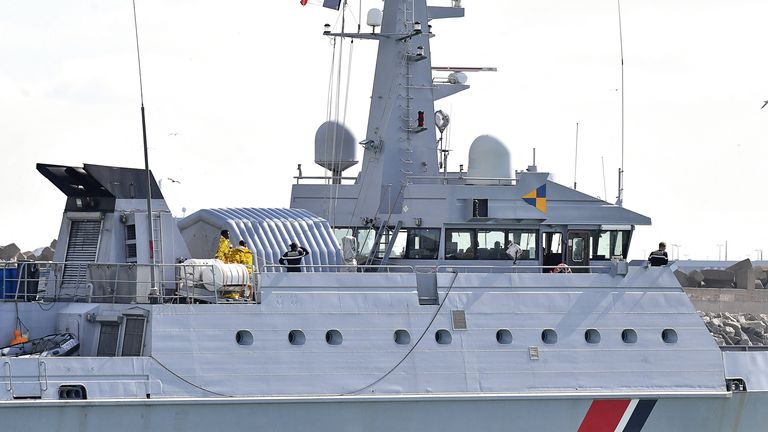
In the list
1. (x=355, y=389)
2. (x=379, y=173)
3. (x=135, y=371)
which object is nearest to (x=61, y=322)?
(x=135, y=371)

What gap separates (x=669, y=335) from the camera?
21.2m

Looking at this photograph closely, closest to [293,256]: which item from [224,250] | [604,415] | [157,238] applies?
[224,250]

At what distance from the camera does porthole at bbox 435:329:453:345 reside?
66.1 ft

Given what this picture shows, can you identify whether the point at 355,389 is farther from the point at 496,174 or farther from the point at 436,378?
the point at 496,174

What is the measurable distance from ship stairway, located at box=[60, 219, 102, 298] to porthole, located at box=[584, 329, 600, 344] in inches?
318

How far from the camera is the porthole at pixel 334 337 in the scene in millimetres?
19719

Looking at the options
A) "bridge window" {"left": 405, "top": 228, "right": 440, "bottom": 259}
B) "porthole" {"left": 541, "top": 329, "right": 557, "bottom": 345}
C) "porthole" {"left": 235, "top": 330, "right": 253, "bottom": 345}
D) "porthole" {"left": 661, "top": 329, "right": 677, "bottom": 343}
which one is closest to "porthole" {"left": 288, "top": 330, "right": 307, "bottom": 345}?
"porthole" {"left": 235, "top": 330, "right": 253, "bottom": 345}

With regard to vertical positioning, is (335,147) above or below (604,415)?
above

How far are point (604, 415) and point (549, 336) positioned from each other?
1.52 metres

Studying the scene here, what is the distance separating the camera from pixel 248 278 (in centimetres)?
1992

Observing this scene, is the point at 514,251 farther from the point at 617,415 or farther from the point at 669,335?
the point at 617,415

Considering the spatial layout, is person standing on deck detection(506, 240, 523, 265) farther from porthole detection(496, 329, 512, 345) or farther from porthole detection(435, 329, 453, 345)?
porthole detection(435, 329, 453, 345)

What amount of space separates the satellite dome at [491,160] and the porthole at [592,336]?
4.88m

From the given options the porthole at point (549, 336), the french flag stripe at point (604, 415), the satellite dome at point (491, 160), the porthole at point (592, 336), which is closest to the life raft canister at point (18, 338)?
the porthole at point (549, 336)
